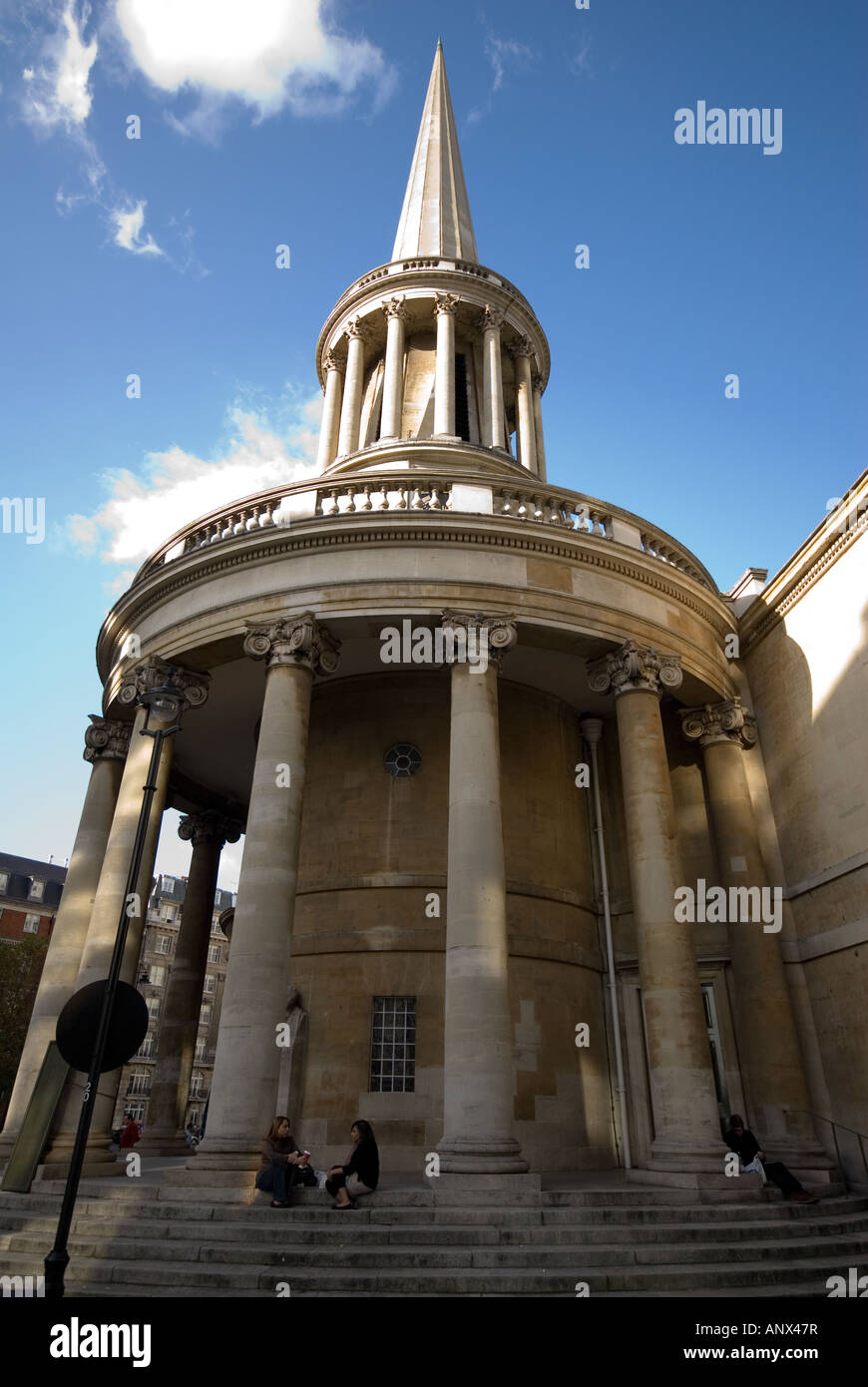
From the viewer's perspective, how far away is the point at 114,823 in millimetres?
16922

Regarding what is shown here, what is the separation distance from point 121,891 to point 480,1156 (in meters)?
8.22

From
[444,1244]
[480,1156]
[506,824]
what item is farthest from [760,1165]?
[506,824]

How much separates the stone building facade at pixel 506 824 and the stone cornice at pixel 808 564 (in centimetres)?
8

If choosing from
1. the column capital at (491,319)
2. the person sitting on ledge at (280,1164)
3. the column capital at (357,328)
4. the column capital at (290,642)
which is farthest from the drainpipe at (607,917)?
the column capital at (357,328)

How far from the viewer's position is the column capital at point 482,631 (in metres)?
15.9

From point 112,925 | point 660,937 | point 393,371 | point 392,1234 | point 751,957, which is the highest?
point 393,371

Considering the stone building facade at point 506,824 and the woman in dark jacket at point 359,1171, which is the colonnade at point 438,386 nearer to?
the stone building facade at point 506,824

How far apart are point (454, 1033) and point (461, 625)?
7.08 m

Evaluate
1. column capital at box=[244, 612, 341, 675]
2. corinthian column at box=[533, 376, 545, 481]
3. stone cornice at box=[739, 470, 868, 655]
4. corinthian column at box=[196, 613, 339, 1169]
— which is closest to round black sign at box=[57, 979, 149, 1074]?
corinthian column at box=[196, 613, 339, 1169]

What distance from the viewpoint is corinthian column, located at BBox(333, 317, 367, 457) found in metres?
28.5

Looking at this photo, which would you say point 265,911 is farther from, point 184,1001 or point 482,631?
point 184,1001

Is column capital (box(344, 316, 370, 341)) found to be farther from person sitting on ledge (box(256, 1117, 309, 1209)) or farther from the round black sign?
the round black sign

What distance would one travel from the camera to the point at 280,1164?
1153 cm

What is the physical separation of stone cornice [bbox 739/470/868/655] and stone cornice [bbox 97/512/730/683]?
2.06 m
